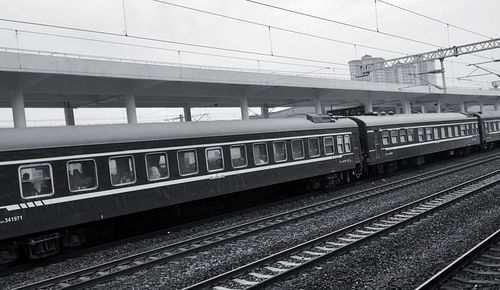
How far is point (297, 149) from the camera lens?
16.7 meters

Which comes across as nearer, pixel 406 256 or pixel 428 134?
pixel 406 256

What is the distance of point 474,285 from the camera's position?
6.68 m

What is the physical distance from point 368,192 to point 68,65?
12.3 m

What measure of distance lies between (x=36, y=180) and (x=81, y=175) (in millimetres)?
1040

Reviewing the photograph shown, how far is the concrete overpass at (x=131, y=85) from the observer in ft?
58.0

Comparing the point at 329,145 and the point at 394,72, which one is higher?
the point at 394,72

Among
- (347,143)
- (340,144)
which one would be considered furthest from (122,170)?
(347,143)

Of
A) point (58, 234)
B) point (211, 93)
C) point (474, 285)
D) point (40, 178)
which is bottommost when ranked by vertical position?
point (474, 285)

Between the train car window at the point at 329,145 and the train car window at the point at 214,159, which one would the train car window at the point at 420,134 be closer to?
the train car window at the point at 329,145

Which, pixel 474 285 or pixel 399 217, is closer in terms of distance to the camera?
pixel 474 285

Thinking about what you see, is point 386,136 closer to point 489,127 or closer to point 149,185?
point 149,185

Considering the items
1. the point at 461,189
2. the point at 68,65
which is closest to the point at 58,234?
the point at 68,65

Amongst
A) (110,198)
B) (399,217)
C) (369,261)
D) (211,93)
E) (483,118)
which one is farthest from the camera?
(483,118)

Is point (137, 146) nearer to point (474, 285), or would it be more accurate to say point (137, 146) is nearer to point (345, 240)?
point (345, 240)
